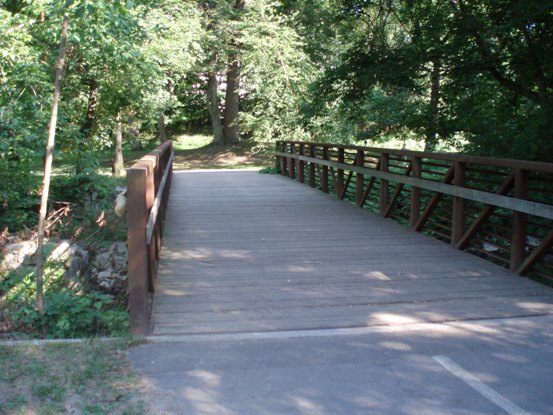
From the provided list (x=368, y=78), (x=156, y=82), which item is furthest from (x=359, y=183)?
(x=156, y=82)

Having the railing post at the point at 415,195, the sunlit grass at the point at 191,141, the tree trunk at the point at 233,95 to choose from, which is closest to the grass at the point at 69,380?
the railing post at the point at 415,195

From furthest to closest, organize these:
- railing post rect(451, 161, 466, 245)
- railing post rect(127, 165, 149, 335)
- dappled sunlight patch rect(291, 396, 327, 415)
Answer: railing post rect(451, 161, 466, 245) < railing post rect(127, 165, 149, 335) < dappled sunlight patch rect(291, 396, 327, 415)

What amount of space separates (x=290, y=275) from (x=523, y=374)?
2642mm

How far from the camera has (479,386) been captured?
332cm

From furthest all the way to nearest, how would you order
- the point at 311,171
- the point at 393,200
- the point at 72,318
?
the point at 311,171, the point at 393,200, the point at 72,318

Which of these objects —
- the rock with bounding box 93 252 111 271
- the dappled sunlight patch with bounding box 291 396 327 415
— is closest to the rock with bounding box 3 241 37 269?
the rock with bounding box 93 252 111 271

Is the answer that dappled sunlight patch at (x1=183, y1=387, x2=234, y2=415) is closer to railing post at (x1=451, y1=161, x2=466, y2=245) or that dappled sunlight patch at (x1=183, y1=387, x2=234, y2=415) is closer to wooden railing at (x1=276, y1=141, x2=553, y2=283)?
wooden railing at (x1=276, y1=141, x2=553, y2=283)

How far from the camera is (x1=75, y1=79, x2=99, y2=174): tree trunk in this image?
12656mm

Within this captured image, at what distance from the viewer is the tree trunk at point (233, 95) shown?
27392 mm

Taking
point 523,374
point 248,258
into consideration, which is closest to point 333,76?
point 248,258

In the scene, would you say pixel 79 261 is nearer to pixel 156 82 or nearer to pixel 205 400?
pixel 205 400

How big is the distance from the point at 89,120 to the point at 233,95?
47.8 feet

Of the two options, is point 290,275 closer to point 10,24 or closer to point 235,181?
point 10,24

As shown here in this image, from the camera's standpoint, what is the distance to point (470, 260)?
20.7 ft
